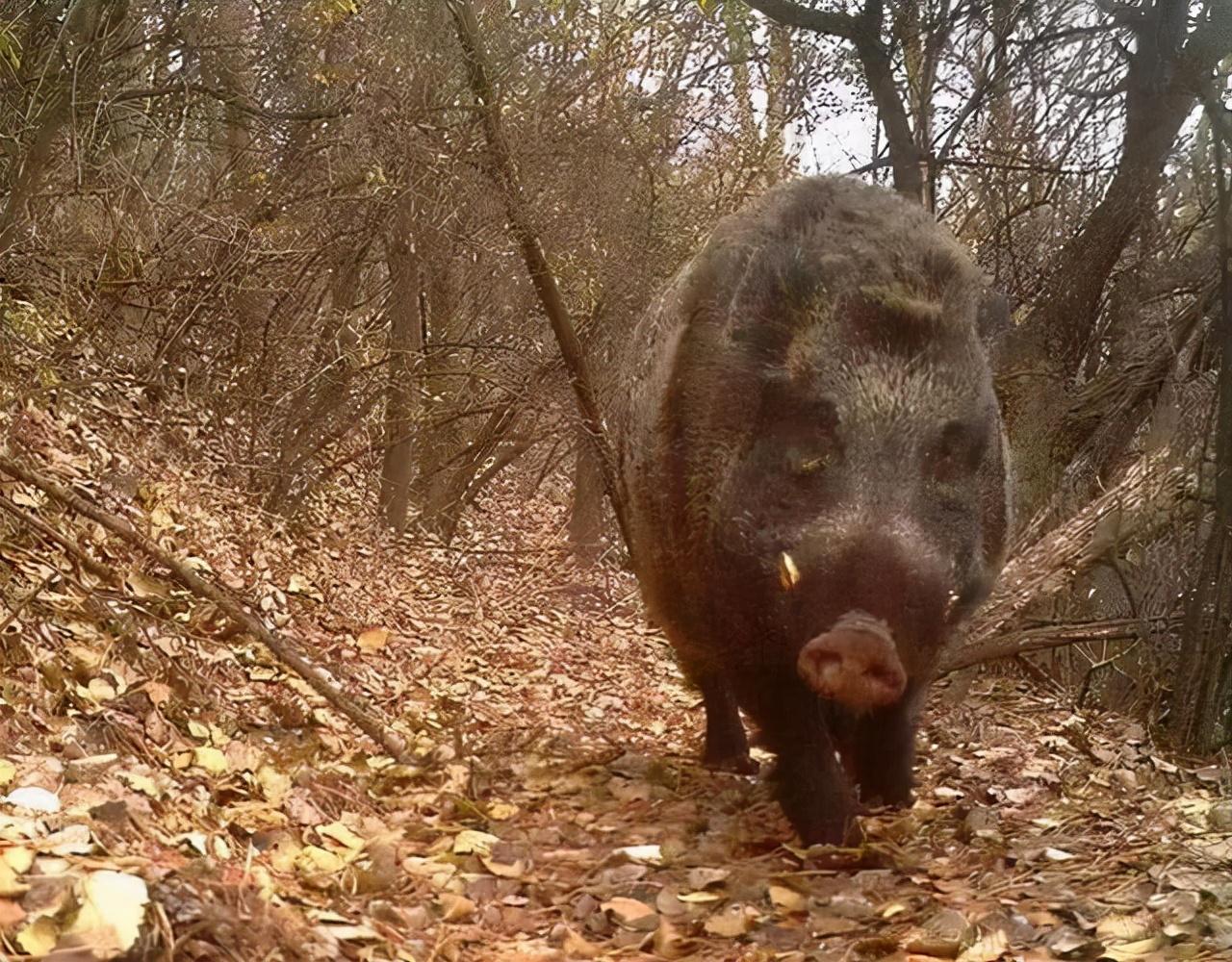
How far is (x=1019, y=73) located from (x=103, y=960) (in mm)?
4275

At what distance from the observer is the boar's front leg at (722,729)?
186 inches

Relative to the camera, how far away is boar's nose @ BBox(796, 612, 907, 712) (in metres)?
2.89

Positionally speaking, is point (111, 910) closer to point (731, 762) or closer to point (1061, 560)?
point (731, 762)

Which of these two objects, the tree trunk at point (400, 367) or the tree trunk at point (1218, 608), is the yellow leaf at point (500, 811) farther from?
the tree trunk at point (400, 367)

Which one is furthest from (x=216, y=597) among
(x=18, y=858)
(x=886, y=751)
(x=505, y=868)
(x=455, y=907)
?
(x=886, y=751)

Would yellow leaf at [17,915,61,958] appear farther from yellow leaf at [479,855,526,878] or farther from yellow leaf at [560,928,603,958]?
yellow leaf at [479,855,526,878]

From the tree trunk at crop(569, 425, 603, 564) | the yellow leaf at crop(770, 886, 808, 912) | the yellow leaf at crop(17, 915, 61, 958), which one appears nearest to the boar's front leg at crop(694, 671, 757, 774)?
the yellow leaf at crop(770, 886, 808, 912)

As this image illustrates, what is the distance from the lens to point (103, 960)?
1778mm

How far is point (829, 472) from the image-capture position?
3277 mm

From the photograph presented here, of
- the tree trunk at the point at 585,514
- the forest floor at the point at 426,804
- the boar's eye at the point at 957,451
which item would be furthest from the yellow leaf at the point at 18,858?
the tree trunk at the point at 585,514

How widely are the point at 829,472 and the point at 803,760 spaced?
960 mm

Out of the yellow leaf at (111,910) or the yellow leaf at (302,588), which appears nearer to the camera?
the yellow leaf at (111,910)

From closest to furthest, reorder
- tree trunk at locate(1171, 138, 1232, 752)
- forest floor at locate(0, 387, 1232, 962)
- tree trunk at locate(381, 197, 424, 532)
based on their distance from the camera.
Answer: forest floor at locate(0, 387, 1232, 962)
tree trunk at locate(1171, 138, 1232, 752)
tree trunk at locate(381, 197, 424, 532)

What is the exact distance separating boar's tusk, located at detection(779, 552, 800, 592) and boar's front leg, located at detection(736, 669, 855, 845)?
52cm
